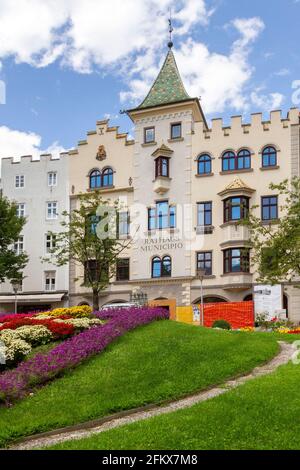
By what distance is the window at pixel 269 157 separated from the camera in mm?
41938

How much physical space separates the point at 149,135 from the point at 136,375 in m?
32.6

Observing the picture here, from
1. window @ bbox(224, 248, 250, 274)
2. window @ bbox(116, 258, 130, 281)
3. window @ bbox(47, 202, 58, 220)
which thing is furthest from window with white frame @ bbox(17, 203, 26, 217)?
window @ bbox(224, 248, 250, 274)

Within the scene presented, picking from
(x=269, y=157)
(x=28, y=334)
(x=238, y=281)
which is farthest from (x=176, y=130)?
(x=28, y=334)

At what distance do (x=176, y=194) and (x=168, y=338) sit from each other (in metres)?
25.9

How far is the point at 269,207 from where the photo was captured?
41.7 m

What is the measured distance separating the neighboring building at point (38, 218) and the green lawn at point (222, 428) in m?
35.2

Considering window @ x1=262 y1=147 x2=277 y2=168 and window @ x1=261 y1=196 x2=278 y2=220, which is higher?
window @ x1=262 y1=147 x2=277 y2=168

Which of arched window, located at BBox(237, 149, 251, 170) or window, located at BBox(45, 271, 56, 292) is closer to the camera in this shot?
arched window, located at BBox(237, 149, 251, 170)

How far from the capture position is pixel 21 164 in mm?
50000

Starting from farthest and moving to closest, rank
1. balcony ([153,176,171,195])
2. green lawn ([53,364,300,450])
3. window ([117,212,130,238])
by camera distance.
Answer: window ([117,212,130,238])
balcony ([153,176,171,195])
green lawn ([53,364,300,450])

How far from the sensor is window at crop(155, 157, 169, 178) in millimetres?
44331

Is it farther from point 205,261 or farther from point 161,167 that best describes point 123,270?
point 161,167

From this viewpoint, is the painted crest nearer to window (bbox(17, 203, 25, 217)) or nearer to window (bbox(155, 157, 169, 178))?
window (bbox(155, 157, 169, 178))
